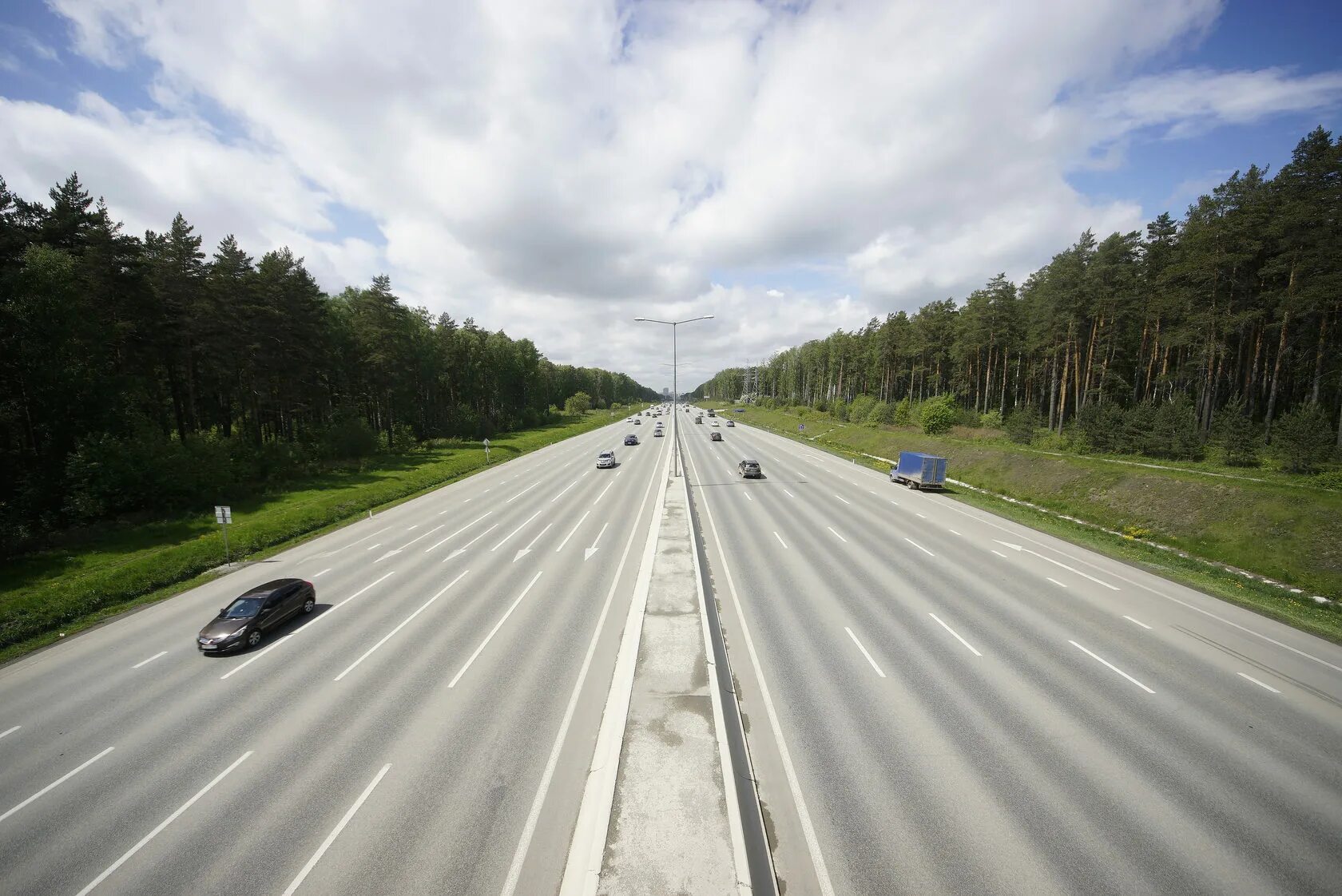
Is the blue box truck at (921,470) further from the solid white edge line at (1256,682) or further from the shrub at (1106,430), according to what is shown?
the solid white edge line at (1256,682)

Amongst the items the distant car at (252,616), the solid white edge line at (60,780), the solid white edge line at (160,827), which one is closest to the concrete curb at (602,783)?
the solid white edge line at (160,827)

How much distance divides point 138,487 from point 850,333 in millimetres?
118246

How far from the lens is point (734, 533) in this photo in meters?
23.6

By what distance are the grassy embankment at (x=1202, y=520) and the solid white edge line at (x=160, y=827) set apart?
28758mm

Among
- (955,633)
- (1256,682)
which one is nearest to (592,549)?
(955,633)

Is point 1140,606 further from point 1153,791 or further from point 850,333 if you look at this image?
point 850,333

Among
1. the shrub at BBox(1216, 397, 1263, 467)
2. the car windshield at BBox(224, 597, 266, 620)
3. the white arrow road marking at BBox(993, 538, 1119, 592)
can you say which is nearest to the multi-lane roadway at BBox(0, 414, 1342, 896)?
the white arrow road marking at BBox(993, 538, 1119, 592)

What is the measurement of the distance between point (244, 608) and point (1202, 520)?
41676 mm

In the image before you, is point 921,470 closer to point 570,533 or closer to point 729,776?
point 570,533

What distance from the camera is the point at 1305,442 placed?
28.2 m

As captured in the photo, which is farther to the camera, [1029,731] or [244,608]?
[244,608]

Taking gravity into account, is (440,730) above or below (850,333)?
below

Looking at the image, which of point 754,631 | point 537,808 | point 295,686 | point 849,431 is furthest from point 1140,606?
point 849,431

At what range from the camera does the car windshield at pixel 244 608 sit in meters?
13.9
